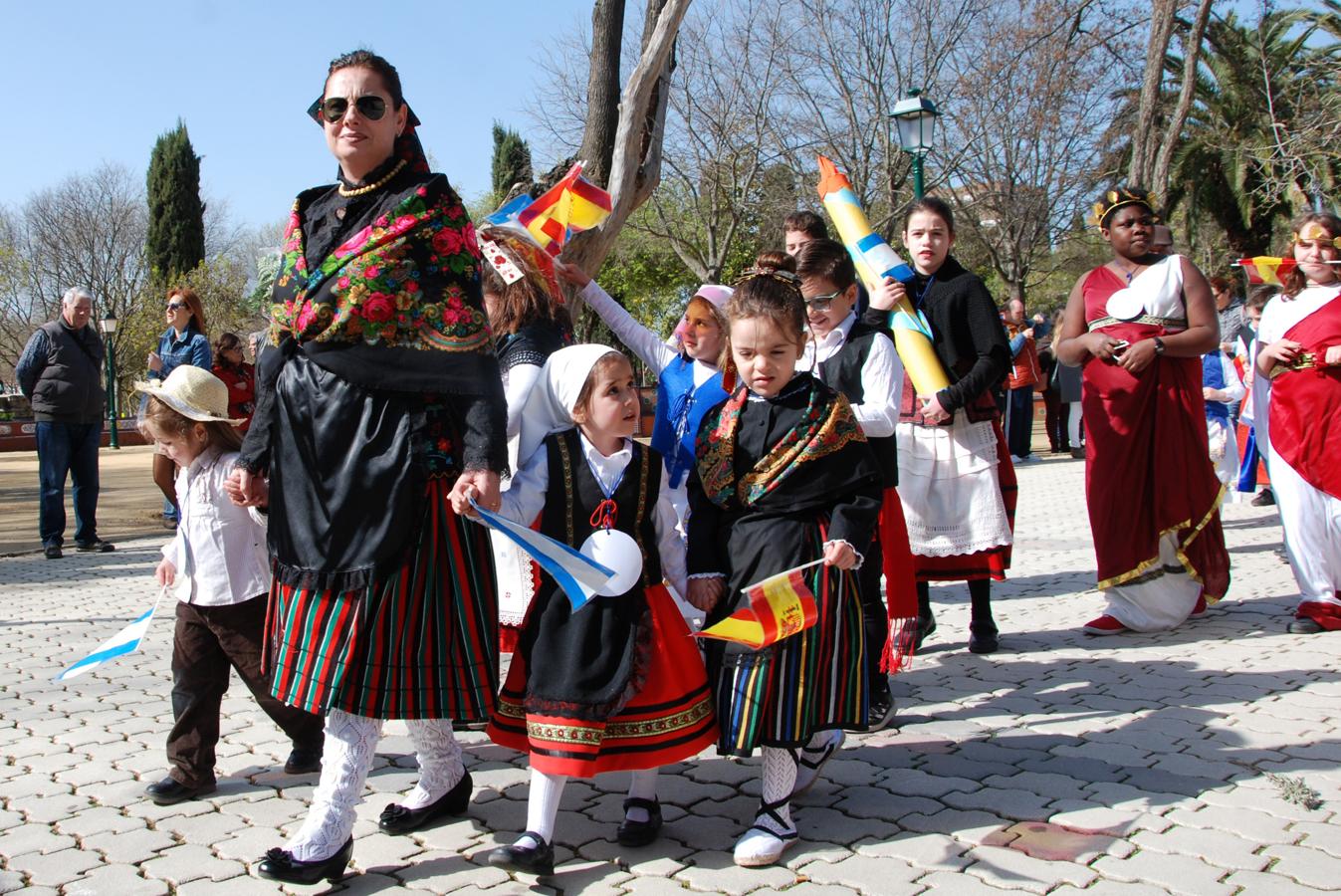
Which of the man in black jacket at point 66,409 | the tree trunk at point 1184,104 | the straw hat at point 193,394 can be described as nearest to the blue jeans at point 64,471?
the man in black jacket at point 66,409

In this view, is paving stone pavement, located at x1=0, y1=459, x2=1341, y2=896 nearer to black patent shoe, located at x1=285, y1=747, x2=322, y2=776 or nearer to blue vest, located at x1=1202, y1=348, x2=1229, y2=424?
black patent shoe, located at x1=285, y1=747, x2=322, y2=776

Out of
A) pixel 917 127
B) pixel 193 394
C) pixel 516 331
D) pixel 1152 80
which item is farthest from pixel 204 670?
pixel 1152 80

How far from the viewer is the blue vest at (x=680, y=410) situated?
12.3 ft

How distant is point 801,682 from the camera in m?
3.35

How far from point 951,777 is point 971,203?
89.9 ft

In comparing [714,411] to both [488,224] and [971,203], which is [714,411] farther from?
[971,203]

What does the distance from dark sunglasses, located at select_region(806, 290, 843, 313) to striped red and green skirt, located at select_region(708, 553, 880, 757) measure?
1.36m

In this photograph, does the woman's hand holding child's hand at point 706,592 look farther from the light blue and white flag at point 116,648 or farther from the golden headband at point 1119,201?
the golden headband at point 1119,201

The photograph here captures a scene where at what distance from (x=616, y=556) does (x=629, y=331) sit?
1.61m

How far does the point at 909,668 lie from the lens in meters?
5.36

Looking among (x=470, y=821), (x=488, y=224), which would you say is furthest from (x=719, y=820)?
(x=488, y=224)

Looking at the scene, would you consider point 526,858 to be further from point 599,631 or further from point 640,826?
point 599,631

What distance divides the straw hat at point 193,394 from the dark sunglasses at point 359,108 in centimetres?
106

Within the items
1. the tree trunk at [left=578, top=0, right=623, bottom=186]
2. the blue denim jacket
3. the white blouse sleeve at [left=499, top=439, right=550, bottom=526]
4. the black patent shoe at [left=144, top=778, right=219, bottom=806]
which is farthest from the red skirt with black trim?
the blue denim jacket
